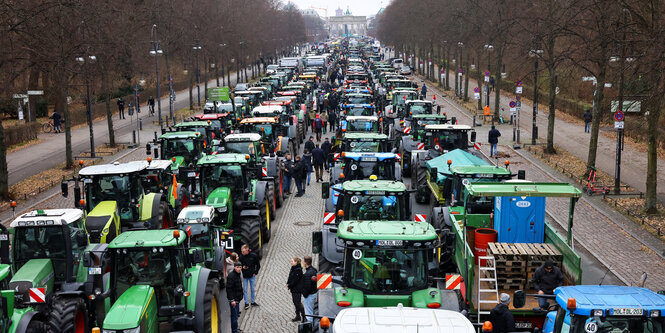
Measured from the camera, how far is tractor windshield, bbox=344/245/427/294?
36.2 feet

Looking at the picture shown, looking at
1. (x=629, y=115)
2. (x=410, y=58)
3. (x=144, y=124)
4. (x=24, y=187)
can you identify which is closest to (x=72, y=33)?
Answer: (x=24, y=187)

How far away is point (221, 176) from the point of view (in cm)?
1891

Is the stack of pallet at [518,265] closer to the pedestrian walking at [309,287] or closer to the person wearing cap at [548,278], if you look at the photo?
the person wearing cap at [548,278]

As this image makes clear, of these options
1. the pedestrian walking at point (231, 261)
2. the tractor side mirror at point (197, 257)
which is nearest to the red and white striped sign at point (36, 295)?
the tractor side mirror at point (197, 257)

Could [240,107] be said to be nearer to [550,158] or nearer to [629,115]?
[550,158]

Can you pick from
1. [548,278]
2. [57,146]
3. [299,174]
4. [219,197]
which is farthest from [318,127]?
[548,278]

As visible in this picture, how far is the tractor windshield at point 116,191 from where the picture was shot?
17453 millimetres

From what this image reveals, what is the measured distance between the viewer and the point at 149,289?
11367 mm

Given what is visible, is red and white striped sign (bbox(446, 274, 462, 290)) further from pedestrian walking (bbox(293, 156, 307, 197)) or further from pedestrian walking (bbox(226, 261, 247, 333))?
pedestrian walking (bbox(293, 156, 307, 197))

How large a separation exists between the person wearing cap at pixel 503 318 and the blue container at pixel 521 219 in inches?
163

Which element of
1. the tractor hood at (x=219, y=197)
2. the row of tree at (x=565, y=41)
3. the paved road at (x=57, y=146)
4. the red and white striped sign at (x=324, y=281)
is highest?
the row of tree at (x=565, y=41)

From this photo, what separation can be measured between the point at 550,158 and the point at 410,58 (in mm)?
70724

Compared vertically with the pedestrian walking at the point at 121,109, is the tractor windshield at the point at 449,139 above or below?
above

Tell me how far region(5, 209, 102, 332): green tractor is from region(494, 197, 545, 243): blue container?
28.1 feet
